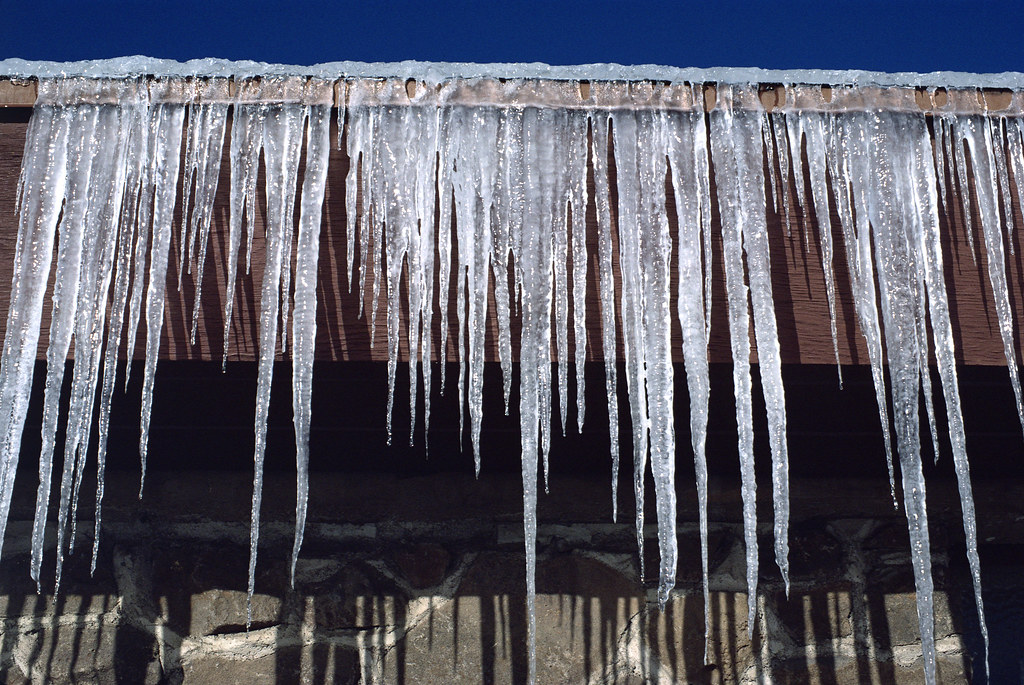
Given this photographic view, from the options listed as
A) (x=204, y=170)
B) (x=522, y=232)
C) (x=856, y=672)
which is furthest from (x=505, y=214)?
(x=856, y=672)

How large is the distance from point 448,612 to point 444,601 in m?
0.03

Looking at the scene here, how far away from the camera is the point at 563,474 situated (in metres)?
2.06

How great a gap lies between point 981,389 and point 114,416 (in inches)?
65.9

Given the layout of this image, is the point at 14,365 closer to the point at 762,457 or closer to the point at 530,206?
the point at 530,206

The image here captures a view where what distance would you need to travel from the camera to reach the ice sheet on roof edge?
1443mm

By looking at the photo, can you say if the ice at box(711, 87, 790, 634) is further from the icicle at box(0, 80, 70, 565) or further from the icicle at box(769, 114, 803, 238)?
the icicle at box(0, 80, 70, 565)

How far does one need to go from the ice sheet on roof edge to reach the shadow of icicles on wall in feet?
3.36

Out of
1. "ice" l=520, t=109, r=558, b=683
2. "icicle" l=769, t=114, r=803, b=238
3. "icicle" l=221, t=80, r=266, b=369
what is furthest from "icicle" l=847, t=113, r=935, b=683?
"icicle" l=221, t=80, r=266, b=369

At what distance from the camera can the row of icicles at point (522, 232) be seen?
1392 millimetres

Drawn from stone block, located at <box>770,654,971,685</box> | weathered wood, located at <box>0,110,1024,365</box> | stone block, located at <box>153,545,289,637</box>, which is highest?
weathered wood, located at <box>0,110,1024,365</box>

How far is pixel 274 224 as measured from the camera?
1.40m

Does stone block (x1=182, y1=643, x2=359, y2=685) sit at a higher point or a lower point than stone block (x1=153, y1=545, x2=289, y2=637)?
lower

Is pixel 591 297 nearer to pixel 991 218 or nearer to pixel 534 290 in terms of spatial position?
pixel 534 290

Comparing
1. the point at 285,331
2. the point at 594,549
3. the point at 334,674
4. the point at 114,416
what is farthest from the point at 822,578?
the point at 114,416
